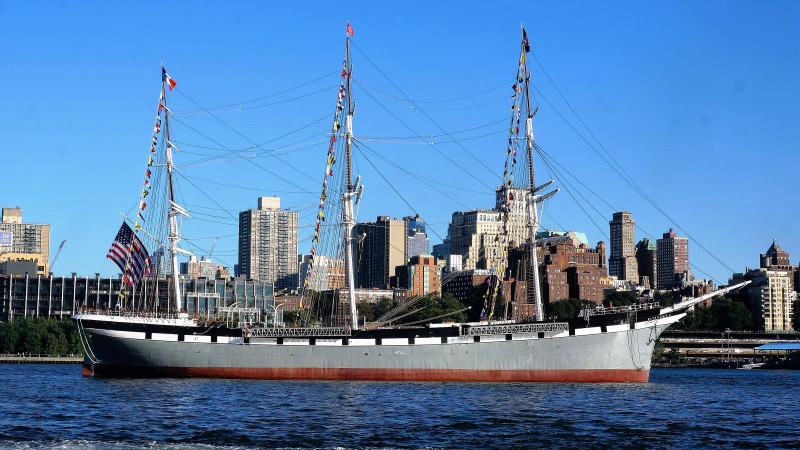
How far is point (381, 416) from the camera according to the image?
47.2 meters

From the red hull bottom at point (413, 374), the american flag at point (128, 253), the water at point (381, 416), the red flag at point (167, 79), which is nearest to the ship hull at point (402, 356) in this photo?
the red hull bottom at point (413, 374)

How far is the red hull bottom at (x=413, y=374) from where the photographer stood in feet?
243

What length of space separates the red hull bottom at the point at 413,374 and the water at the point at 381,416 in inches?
202

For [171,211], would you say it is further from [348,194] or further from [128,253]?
[348,194]

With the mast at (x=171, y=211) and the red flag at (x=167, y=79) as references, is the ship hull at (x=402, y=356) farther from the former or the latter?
the red flag at (x=167, y=79)

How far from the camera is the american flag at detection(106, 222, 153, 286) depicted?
80512 millimetres

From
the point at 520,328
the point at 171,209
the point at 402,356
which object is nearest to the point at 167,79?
the point at 171,209

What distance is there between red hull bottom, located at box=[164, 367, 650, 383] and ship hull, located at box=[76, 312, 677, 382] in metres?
0.08

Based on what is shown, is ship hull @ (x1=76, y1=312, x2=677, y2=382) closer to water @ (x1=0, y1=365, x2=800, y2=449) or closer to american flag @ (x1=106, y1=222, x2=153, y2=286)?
water @ (x1=0, y1=365, x2=800, y2=449)

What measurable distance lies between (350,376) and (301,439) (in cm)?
3591

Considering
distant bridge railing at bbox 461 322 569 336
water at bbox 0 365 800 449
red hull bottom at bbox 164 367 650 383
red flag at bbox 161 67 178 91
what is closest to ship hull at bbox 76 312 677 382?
red hull bottom at bbox 164 367 650 383

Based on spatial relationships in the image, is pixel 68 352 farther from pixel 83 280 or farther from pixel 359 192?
pixel 359 192

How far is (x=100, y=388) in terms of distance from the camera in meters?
64.1

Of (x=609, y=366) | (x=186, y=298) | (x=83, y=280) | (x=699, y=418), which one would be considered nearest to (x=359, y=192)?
(x=609, y=366)
